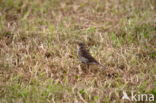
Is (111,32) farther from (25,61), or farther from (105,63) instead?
(25,61)

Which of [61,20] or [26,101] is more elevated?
[61,20]

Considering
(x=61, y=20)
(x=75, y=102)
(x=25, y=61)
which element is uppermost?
(x=61, y=20)

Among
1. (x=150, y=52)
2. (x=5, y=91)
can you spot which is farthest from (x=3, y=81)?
(x=150, y=52)

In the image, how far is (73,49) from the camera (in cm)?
788

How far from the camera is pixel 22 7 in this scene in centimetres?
984

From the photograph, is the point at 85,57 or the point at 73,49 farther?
the point at 73,49

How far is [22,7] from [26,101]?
4.12 m

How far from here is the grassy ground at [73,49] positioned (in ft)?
21.0

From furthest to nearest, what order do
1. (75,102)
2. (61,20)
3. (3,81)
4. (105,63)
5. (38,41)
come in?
1. (61,20)
2. (38,41)
3. (105,63)
4. (3,81)
5. (75,102)

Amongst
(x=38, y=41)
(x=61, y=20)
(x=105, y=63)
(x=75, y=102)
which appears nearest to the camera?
(x=75, y=102)

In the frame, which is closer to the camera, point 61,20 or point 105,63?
point 105,63

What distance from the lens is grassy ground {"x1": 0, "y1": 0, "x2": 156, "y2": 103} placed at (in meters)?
6.39

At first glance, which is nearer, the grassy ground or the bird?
the grassy ground

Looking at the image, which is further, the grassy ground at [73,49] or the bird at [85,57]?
the bird at [85,57]
